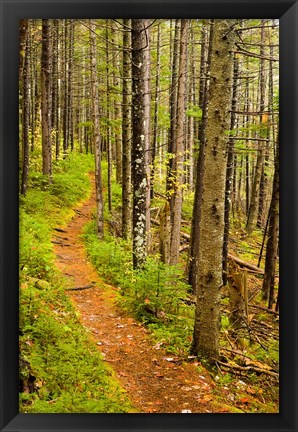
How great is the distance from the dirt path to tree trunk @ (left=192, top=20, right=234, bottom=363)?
1.31 ft

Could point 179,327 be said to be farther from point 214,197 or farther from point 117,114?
point 117,114

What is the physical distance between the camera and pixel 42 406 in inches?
116

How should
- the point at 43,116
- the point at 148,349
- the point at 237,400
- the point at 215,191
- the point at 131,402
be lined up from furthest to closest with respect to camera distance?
1. the point at 43,116
2. the point at 148,349
3. the point at 215,191
4. the point at 237,400
5. the point at 131,402

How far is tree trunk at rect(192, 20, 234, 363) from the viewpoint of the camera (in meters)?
3.71

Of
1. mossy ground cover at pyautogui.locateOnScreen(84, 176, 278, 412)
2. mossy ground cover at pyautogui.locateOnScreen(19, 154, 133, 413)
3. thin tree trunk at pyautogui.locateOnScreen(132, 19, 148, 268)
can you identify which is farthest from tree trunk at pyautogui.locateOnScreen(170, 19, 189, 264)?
mossy ground cover at pyautogui.locateOnScreen(19, 154, 133, 413)

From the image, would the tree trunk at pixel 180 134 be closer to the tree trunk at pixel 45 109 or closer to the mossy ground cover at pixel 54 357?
the mossy ground cover at pixel 54 357

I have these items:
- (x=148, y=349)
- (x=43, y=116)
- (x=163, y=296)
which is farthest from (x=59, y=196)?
(x=148, y=349)
